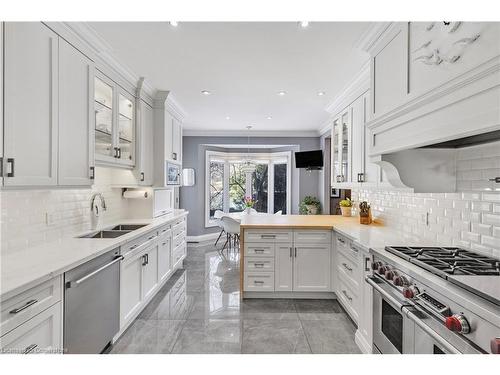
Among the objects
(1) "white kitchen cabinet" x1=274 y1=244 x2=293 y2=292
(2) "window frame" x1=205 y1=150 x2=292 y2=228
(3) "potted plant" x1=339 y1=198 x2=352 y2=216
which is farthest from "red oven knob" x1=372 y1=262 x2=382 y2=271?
(2) "window frame" x1=205 y1=150 x2=292 y2=228

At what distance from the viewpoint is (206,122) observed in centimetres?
563

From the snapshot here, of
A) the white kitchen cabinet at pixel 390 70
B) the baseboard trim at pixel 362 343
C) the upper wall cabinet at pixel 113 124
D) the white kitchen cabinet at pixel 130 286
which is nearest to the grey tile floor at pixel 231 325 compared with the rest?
the baseboard trim at pixel 362 343

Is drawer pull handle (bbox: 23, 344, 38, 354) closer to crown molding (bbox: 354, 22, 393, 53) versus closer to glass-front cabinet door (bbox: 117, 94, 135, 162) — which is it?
glass-front cabinet door (bbox: 117, 94, 135, 162)

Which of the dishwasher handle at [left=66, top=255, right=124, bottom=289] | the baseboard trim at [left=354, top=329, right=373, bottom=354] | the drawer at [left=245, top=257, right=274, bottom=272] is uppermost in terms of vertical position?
the dishwasher handle at [left=66, top=255, right=124, bottom=289]

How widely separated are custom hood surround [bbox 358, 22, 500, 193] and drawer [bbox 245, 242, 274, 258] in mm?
1679

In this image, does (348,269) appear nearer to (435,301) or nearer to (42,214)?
(435,301)

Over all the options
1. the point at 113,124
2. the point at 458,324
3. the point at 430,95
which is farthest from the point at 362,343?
the point at 113,124

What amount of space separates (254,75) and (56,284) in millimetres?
2663

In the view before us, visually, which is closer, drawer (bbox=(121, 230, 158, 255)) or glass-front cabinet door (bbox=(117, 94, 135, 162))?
drawer (bbox=(121, 230, 158, 255))

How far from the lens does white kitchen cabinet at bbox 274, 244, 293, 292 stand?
327cm

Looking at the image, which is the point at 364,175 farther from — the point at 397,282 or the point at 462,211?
the point at 397,282

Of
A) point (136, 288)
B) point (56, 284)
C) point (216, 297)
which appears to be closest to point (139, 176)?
A: point (136, 288)

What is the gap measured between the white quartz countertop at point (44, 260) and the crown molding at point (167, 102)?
7.04 feet

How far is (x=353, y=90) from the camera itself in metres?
3.26
